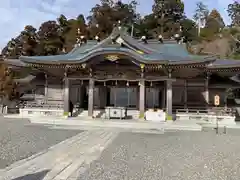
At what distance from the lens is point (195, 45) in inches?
1925

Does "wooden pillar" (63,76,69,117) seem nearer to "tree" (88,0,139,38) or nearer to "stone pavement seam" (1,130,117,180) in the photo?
"stone pavement seam" (1,130,117,180)

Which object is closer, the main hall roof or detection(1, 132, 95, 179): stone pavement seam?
detection(1, 132, 95, 179): stone pavement seam

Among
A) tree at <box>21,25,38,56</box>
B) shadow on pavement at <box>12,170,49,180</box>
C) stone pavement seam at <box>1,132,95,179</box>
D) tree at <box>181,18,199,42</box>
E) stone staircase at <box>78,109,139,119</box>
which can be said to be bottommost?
shadow on pavement at <box>12,170,49,180</box>

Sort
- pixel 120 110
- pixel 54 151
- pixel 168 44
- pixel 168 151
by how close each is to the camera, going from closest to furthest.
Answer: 1. pixel 54 151
2. pixel 168 151
3. pixel 120 110
4. pixel 168 44

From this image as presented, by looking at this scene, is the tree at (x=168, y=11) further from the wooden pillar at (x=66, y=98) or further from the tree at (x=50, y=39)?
the wooden pillar at (x=66, y=98)

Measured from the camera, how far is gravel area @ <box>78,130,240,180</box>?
541 cm

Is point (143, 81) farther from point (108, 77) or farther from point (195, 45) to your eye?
point (195, 45)

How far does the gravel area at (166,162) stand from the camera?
17.7 feet

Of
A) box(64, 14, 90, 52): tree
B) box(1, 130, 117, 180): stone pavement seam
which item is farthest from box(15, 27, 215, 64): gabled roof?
box(64, 14, 90, 52): tree

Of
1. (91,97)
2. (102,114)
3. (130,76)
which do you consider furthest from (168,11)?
(91,97)

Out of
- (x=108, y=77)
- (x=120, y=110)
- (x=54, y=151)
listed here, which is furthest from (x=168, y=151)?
(x=108, y=77)

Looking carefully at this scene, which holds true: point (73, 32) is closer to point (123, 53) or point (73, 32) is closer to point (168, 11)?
point (168, 11)

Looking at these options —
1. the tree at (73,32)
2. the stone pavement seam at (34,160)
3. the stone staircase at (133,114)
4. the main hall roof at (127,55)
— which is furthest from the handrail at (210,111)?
the tree at (73,32)

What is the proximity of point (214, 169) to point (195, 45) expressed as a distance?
149 ft
